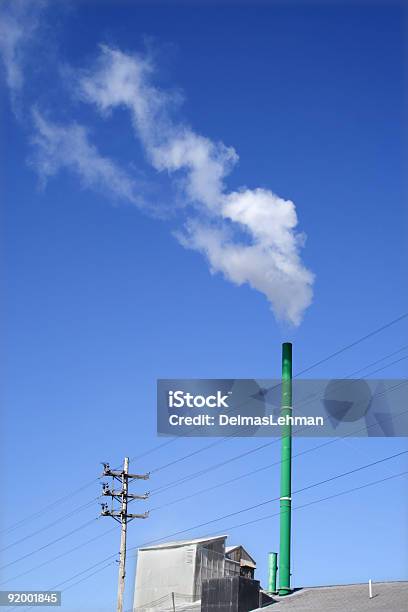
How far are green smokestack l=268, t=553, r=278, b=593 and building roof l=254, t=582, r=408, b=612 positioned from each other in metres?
1.28

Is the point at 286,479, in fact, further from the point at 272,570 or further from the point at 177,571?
the point at 177,571

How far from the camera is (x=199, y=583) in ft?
132

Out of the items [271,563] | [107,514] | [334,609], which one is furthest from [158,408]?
[334,609]

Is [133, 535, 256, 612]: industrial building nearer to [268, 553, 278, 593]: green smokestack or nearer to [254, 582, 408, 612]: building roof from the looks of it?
[268, 553, 278, 593]: green smokestack

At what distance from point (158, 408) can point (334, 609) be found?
11.7 meters

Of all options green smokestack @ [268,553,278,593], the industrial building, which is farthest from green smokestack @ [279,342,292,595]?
the industrial building

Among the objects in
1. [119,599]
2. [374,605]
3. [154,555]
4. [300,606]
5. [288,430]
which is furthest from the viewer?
[154,555]

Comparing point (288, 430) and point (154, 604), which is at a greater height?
point (288, 430)

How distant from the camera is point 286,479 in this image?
3859 centimetres

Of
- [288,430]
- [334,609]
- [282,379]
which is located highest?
[282,379]

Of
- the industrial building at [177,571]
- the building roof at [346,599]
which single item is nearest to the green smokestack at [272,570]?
the building roof at [346,599]

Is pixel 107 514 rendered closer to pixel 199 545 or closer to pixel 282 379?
pixel 199 545

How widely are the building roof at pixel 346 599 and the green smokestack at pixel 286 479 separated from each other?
98 cm

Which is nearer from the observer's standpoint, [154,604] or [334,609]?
[334,609]
